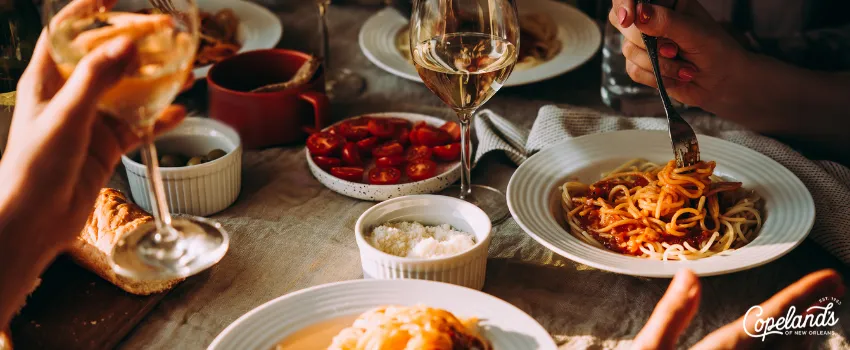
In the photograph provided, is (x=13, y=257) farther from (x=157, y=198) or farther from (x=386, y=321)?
(x=386, y=321)

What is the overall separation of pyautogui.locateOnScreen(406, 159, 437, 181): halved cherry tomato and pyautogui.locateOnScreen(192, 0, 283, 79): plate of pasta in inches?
32.7

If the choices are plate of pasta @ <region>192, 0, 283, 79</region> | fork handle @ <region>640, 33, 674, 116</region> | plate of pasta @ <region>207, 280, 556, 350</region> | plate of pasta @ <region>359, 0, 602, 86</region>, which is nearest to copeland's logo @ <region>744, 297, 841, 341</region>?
plate of pasta @ <region>207, 280, 556, 350</region>

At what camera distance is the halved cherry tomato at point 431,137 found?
6.56 feet

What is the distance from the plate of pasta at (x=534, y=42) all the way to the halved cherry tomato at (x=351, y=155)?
43 cm

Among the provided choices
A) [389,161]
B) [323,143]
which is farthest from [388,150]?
[323,143]

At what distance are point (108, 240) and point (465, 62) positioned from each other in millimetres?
748

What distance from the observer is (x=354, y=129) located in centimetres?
204

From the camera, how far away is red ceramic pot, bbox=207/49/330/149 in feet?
6.61

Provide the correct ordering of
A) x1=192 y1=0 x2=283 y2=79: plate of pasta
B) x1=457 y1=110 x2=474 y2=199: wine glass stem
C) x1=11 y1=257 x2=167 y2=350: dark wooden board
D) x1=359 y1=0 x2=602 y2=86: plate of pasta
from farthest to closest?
x1=192 y1=0 x2=283 y2=79: plate of pasta
x1=359 y1=0 x2=602 y2=86: plate of pasta
x1=457 y1=110 x2=474 y2=199: wine glass stem
x1=11 y1=257 x2=167 y2=350: dark wooden board

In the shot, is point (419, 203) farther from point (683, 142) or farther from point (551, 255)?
point (683, 142)

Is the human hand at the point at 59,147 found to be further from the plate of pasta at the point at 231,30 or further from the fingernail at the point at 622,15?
the plate of pasta at the point at 231,30

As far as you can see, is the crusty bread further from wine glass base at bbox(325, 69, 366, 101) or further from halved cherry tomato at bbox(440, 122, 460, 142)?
wine glass base at bbox(325, 69, 366, 101)

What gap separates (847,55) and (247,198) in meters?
1.93

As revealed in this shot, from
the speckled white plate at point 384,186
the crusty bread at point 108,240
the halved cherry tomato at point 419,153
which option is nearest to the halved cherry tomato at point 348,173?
the speckled white plate at point 384,186
